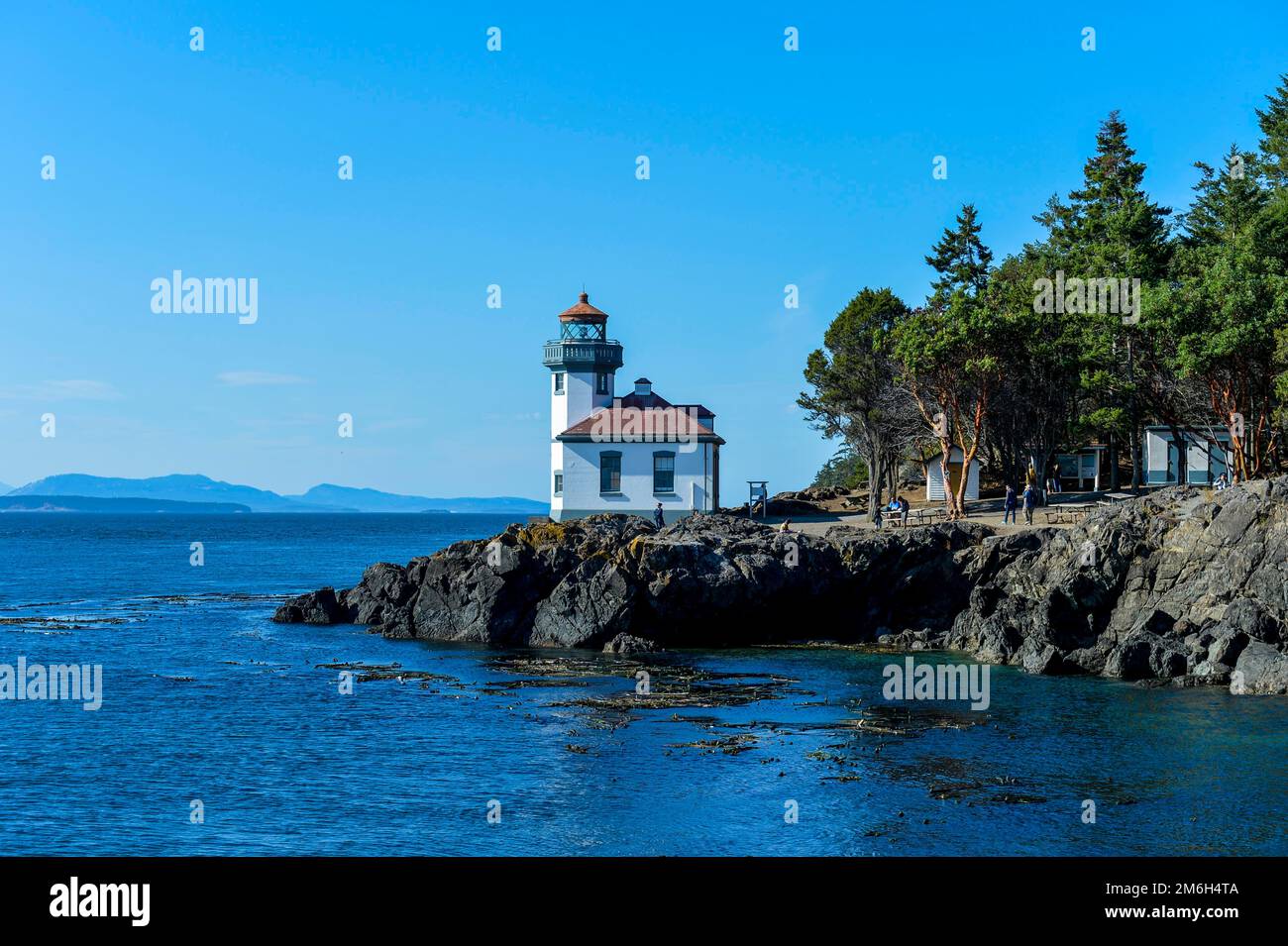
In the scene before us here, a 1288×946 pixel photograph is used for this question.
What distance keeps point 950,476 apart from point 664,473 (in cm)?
1681

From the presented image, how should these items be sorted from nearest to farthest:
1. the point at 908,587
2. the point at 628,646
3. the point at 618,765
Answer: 1. the point at 618,765
2. the point at 628,646
3. the point at 908,587

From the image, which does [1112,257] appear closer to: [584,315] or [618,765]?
[584,315]

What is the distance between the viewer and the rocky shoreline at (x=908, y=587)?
34.8 m

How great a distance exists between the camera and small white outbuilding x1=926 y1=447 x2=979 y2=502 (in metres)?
66.9

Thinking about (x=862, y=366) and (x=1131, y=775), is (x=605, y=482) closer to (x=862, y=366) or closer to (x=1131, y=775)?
(x=862, y=366)

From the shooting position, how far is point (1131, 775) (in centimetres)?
2244

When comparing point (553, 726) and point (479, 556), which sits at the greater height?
point (479, 556)

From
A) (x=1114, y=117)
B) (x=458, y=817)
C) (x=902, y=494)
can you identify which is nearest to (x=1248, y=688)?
(x=458, y=817)

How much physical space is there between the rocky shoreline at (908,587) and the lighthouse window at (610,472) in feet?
45.4

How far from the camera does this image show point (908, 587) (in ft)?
142

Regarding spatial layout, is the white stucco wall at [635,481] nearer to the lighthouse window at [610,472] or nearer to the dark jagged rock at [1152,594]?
the lighthouse window at [610,472]

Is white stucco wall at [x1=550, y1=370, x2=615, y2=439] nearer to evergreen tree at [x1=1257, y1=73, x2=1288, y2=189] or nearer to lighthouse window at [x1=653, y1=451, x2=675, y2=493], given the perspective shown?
lighthouse window at [x1=653, y1=451, x2=675, y2=493]

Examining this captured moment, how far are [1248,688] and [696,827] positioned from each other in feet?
59.4

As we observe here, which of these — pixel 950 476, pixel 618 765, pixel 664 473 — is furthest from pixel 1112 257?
pixel 618 765
